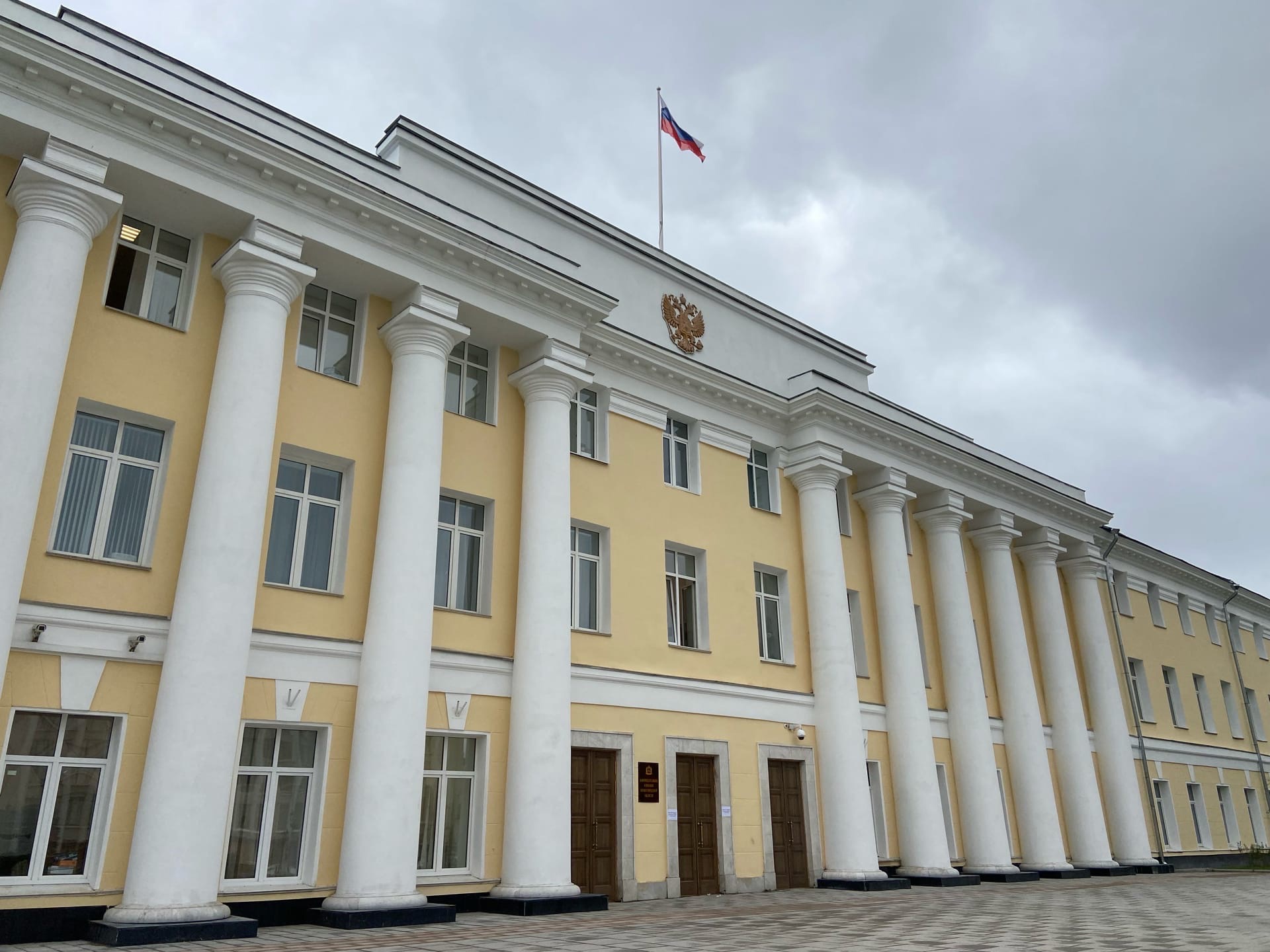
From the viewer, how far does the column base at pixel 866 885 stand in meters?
17.4

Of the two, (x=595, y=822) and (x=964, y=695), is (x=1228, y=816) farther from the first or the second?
(x=595, y=822)

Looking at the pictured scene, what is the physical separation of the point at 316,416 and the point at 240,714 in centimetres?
423

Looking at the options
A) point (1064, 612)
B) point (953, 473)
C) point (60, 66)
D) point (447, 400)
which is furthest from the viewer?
point (1064, 612)

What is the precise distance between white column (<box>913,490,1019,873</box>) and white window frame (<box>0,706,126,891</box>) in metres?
16.8

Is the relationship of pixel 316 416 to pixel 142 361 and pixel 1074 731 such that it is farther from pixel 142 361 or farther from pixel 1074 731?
pixel 1074 731

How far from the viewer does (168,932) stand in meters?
9.76

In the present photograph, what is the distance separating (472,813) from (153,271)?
342 inches

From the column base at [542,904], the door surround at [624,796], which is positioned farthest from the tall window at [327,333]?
the column base at [542,904]

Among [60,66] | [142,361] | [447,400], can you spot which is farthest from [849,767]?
[60,66]

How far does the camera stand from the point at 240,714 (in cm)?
1162

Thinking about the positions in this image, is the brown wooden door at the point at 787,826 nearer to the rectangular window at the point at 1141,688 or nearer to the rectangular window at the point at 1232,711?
the rectangular window at the point at 1141,688

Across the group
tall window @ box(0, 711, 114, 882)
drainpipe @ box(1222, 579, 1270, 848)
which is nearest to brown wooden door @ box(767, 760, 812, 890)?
tall window @ box(0, 711, 114, 882)

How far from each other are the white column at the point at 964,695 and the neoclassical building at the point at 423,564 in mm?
93

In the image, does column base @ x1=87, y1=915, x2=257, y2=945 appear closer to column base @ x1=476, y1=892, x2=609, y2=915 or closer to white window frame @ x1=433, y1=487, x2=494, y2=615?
column base @ x1=476, y1=892, x2=609, y2=915
